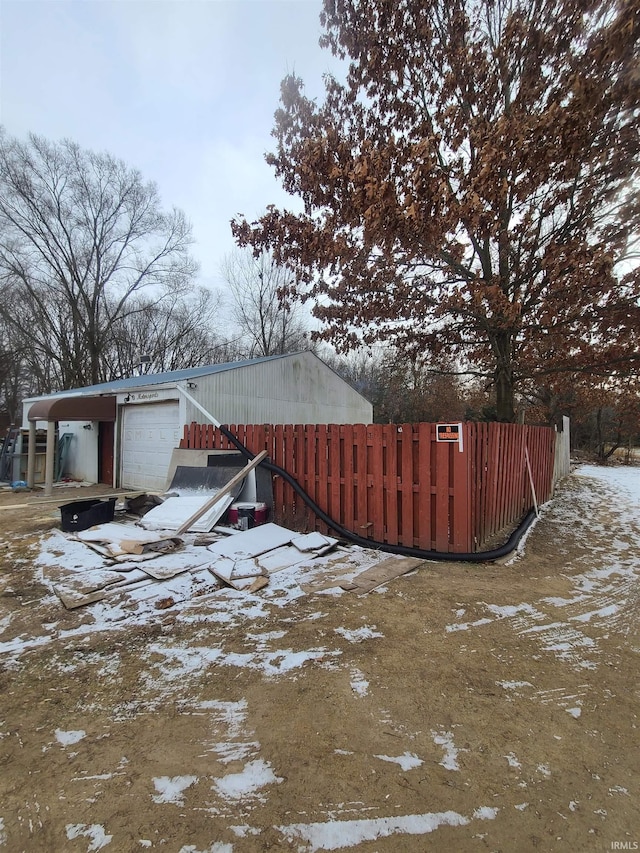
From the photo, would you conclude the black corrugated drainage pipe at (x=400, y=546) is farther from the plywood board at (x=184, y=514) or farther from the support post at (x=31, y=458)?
the support post at (x=31, y=458)

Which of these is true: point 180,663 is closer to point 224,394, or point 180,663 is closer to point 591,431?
point 224,394

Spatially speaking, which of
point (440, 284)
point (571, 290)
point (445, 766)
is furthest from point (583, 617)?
point (440, 284)

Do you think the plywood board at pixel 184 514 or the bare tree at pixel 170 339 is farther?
the bare tree at pixel 170 339

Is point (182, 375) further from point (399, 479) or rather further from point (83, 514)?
point (399, 479)

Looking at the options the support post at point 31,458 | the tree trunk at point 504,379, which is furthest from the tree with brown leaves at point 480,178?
the support post at point 31,458

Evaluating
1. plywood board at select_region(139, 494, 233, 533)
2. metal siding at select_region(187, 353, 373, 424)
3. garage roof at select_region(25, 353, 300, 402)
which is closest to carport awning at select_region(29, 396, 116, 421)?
garage roof at select_region(25, 353, 300, 402)

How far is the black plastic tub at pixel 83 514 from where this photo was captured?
6.00 m

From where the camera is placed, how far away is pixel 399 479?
5312 mm

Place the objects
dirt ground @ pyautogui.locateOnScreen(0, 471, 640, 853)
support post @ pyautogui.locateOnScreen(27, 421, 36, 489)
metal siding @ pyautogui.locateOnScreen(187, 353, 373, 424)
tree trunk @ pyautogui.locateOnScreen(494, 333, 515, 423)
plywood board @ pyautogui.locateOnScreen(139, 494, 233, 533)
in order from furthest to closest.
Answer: support post @ pyautogui.locateOnScreen(27, 421, 36, 489) → metal siding @ pyautogui.locateOnScreen(187, 353, 373, 424) → tree trunk @ pyautogui.locateOnScreen(494, 333, 515, 423) → plywood board @ pyautogui.locateOnScreen(139, 494, 233, 533) → dirt ground @ pyautogui.locateOnScreen(0, 471, 640, 853)

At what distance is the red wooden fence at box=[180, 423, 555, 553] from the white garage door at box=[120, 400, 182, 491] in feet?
13.1

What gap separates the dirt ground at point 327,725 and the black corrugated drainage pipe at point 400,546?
1013 mm

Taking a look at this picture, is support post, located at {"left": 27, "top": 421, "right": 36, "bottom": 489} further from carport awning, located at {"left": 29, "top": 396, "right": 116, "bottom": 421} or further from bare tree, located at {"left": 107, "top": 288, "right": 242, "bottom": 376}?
bare tree, located at {"left": 107, "top": 288, "right": 242, "bottom": 376}

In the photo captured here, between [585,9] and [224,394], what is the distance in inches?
Result: 377

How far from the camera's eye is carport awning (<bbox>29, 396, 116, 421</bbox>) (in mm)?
11125
